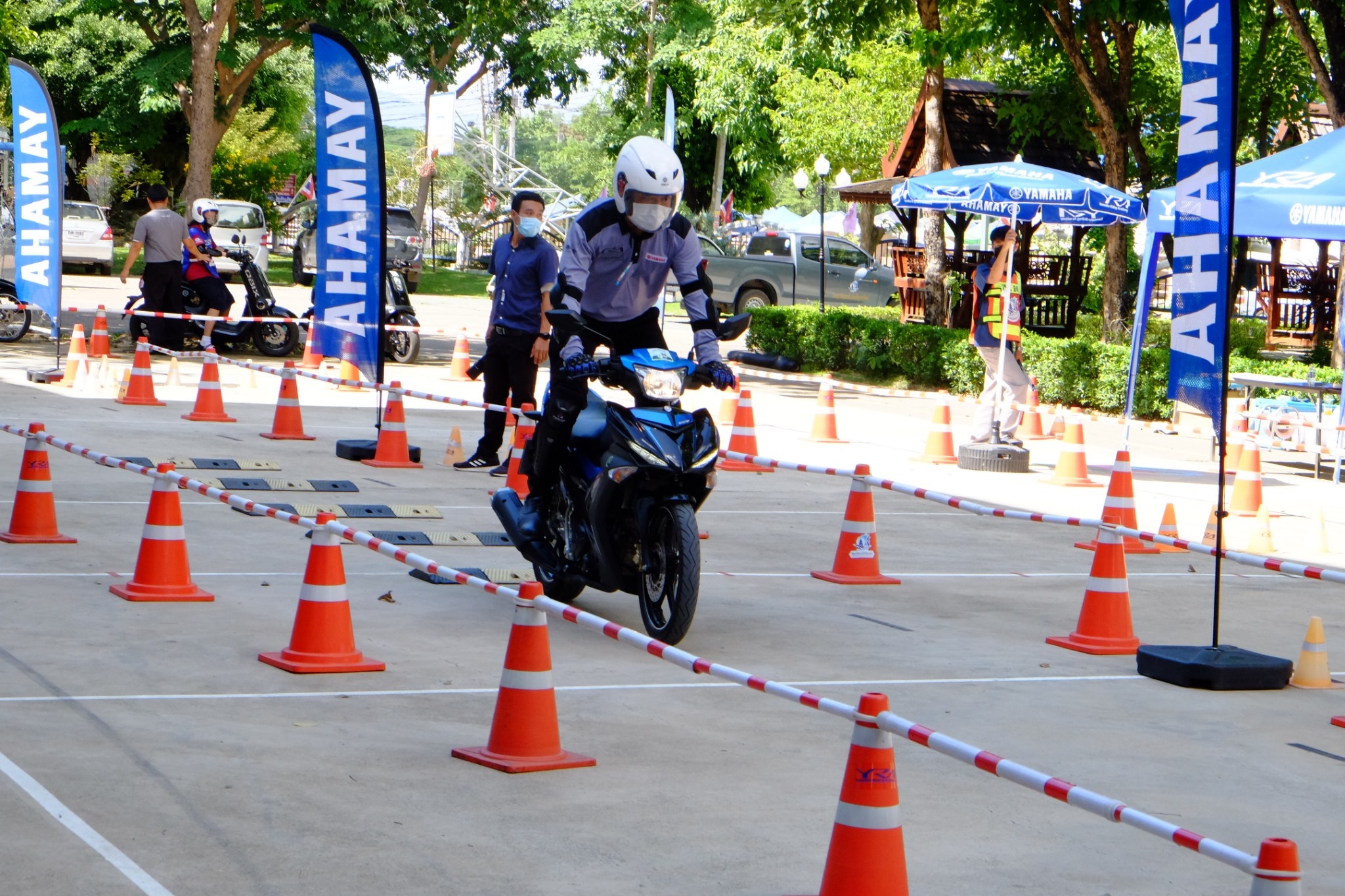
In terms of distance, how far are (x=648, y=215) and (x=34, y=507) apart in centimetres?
366

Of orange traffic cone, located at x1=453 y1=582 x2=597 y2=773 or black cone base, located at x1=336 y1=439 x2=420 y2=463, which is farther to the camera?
black cone base, located at x1=336 y1=439 x2=420 y2=463

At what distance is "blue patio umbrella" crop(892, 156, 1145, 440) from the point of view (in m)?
16.0

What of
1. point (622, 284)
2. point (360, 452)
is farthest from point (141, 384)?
point (622, 284)

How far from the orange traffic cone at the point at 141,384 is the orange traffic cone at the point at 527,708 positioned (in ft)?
37.4

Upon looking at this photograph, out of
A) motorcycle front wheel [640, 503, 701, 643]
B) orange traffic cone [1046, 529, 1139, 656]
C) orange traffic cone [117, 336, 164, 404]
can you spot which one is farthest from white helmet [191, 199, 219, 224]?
orange traffic cone [1046, 529, 1139, 656]

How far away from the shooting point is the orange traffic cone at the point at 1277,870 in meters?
3.10

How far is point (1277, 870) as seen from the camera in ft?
10.2

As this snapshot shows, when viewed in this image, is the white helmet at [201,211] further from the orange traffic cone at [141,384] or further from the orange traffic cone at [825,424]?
the orange traffic cone at [825,424]

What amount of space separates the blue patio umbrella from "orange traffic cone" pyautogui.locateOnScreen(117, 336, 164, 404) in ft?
25.4

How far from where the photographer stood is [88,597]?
7.62 metres

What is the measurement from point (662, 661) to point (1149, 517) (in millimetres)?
6198

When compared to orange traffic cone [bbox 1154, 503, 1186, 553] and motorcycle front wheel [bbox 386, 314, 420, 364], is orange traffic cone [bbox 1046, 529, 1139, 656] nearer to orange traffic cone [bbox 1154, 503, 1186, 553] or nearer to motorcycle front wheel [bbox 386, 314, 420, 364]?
orange traffic cone [bbox 1154, 503, 1186, 553]

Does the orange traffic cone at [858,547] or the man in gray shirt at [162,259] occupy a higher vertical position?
the man in gray shirt at [162,259]

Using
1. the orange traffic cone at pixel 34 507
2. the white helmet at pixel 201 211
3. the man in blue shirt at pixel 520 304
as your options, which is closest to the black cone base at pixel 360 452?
the man in blue shirt at pixel 520 304
